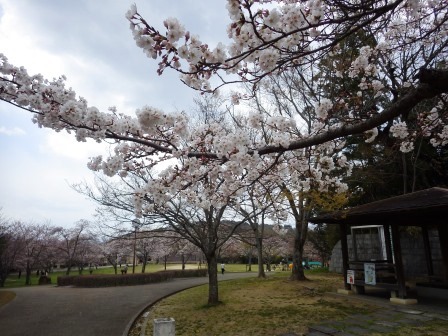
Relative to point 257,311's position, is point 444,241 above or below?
above

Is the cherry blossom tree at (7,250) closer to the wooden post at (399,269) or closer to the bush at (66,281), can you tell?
the bush at (66,281)

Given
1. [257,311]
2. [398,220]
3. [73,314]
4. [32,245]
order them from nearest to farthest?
[257,311] → [398,220] → [73,314] → [32,245]

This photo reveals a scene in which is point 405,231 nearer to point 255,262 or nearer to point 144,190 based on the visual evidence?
point 144,190

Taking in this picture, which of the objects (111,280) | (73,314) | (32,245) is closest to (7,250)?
(32,245)

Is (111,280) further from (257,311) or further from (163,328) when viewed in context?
(163,328)

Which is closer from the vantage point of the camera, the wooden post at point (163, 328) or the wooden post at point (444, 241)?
the wooden post at point (163, 328)

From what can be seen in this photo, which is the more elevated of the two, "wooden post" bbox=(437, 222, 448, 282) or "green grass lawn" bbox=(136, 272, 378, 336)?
"wooden post" bbox=(437, 222, 448, 282)

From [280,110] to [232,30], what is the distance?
12.4 metres

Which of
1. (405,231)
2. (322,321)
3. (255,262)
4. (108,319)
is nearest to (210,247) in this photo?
(108,319)

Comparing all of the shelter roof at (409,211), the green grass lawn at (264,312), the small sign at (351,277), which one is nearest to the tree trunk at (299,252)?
the green grass lawn at (264,312)

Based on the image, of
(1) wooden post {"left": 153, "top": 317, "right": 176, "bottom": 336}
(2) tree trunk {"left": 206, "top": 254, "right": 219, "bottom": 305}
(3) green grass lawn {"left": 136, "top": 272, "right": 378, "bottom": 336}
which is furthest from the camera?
(2) tree trunk {"left": 206, "top": 254, "right": 219, "bottom": 305}

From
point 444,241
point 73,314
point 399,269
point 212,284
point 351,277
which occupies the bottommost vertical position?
point 73,314

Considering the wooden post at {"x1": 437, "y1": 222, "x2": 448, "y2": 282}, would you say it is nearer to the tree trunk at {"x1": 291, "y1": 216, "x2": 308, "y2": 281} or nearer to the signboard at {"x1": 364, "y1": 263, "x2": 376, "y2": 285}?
the signboard at {"x1": 364, "y1": 263, "x2": 376, "y2": 285}

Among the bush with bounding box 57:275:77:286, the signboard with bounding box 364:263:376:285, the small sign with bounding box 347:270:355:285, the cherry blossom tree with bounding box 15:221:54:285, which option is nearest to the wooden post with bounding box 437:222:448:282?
the signboard with bounding box 364:263:376:285
